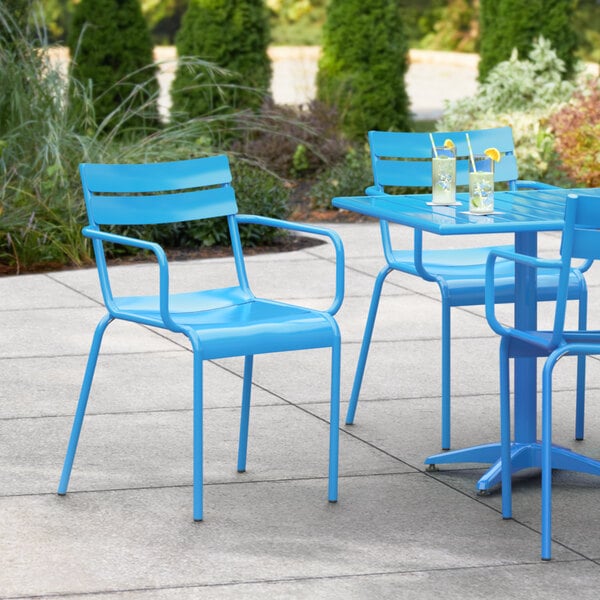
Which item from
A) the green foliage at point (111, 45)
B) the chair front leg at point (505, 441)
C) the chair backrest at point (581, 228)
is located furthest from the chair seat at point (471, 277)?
the green foliage at point (111, 45)

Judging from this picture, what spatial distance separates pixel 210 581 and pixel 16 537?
698 mm

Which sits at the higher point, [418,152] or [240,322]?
[418,152]

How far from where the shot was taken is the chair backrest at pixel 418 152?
18.3 ft

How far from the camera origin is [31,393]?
5711 millimetres

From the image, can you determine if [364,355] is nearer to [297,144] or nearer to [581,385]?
[581,385]

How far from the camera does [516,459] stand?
15.1 ft

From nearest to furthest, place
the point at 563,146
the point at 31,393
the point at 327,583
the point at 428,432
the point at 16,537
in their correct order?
the point at 327,583 → the point at 16,537 → the point at 428,432 → the point at 31,393 → the point at 563,146

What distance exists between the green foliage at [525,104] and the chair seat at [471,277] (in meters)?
6.82

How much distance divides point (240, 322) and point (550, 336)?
3.26 ft

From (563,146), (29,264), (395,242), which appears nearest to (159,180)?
(29,264)

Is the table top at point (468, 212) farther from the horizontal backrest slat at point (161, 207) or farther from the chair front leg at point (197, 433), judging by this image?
the chair front leg at point (197, 433)

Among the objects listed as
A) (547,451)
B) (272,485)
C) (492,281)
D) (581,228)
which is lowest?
(272,485)

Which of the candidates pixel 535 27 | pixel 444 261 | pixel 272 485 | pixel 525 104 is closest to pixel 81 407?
pixel 272 485

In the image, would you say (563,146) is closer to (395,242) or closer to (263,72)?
(395,242)
